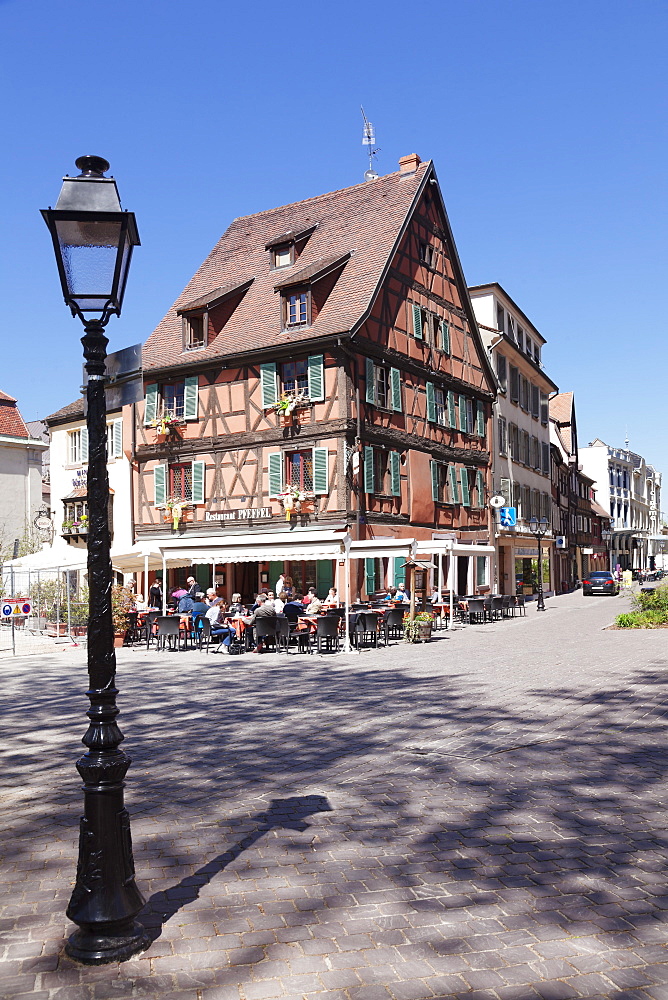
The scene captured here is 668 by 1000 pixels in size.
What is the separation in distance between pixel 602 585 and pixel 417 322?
23178 millimetres

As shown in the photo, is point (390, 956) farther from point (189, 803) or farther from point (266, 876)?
point (189, 803)

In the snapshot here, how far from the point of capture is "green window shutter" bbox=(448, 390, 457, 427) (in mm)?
34500

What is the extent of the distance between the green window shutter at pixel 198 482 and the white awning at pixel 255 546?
4.43ft

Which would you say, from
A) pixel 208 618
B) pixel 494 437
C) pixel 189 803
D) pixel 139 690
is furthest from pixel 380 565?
pixel 189 803

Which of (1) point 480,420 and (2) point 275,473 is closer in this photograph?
(2) point 275,473

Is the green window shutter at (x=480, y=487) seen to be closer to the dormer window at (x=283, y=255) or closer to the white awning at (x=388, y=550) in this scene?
the dormer window at (x=283, y=255)

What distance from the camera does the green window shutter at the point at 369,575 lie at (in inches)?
1091

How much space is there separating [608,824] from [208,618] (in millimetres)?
15793

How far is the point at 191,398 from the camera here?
3145 centimetres

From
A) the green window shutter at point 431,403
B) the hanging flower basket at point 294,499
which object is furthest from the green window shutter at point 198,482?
the green window shutter at point 431,403

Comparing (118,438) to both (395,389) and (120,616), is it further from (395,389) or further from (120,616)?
(120,616)

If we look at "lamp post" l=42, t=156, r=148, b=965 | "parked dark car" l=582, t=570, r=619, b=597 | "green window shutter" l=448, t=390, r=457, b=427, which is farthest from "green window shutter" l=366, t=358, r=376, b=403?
"parked dark car" l=582, t=570, r=619, b=597

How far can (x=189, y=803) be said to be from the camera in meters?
6.64

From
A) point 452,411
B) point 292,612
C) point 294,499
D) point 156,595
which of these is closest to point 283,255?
point 452,411
